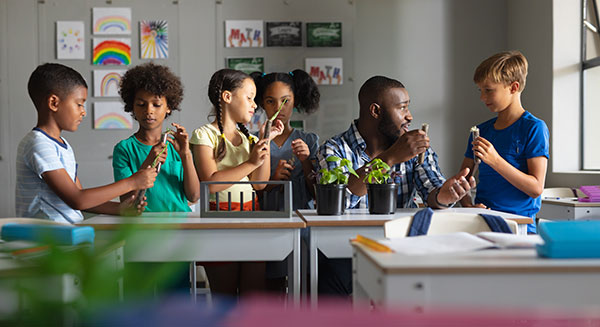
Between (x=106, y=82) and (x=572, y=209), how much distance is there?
3669 millimetres

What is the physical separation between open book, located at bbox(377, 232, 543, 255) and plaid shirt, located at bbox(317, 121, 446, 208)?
1.16 metres

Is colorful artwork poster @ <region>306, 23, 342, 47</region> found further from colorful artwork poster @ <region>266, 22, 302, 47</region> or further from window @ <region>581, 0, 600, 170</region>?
window @ <region>581, 0, 600, 170</region>

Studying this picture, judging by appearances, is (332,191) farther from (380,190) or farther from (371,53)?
(371,53)

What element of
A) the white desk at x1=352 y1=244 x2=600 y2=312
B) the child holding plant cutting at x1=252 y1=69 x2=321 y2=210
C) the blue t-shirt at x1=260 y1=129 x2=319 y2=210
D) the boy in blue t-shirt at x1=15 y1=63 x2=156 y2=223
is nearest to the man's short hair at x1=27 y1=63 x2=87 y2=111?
the boy in blue t-shirt at x1=15 y1=63 x2=156 y2=223

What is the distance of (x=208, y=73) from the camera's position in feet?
15.8

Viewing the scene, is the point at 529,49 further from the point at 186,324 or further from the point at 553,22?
the point at 186,324

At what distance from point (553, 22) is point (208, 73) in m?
2.86

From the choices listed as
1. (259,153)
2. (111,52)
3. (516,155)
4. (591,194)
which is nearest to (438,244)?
(259,153)

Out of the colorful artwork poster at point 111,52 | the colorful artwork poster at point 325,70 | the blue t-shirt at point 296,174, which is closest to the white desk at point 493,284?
the blue t-shirt at point 296,174

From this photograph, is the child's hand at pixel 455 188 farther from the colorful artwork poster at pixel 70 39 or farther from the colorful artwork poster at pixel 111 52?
the colorful artwork poster at pixel 70 39

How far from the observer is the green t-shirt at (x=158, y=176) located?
2.51 metres

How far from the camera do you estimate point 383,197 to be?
226 cm

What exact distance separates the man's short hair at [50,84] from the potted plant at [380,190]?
1.27 metres

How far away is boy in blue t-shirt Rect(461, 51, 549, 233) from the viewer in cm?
235
